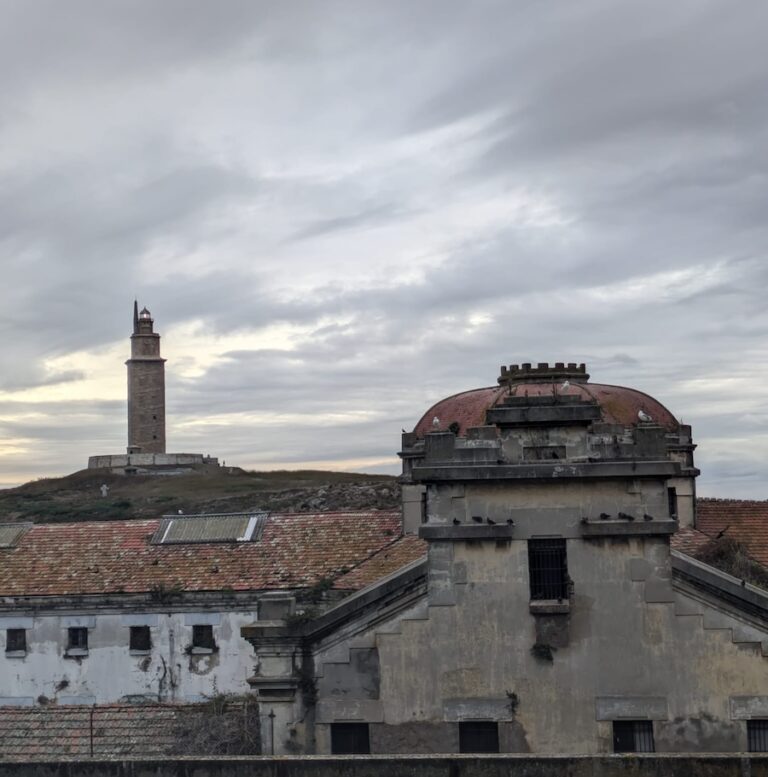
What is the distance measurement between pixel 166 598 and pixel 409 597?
15.7 metres

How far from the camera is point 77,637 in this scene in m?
31.8

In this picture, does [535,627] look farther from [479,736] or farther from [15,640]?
[15,640]

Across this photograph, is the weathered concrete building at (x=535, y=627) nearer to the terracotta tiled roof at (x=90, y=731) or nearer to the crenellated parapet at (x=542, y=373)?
the terracotta tiled roof at (x=90, y=731)

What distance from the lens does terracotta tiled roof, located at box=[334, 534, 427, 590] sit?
2881 cm

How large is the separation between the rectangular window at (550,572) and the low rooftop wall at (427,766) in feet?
13.8

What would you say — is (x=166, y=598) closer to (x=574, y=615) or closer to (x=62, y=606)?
(x=62, y=606)

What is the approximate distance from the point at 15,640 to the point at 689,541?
62.8ft

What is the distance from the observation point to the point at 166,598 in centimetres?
3138

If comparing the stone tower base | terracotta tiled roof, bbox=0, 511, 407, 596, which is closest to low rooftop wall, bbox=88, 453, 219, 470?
the stone tower base

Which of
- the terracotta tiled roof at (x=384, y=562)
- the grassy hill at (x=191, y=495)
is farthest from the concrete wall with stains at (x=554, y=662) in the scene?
the grassy hill at (x=191, y=495)

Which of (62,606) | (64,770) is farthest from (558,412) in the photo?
(62,606)

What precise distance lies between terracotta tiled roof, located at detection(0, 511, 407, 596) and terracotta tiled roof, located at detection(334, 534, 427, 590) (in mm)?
650

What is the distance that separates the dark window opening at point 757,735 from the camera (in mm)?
16719

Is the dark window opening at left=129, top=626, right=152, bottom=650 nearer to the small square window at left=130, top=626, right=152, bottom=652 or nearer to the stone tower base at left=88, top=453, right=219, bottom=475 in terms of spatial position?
the small square window at left=130, top=626, right=152, bottom=652
